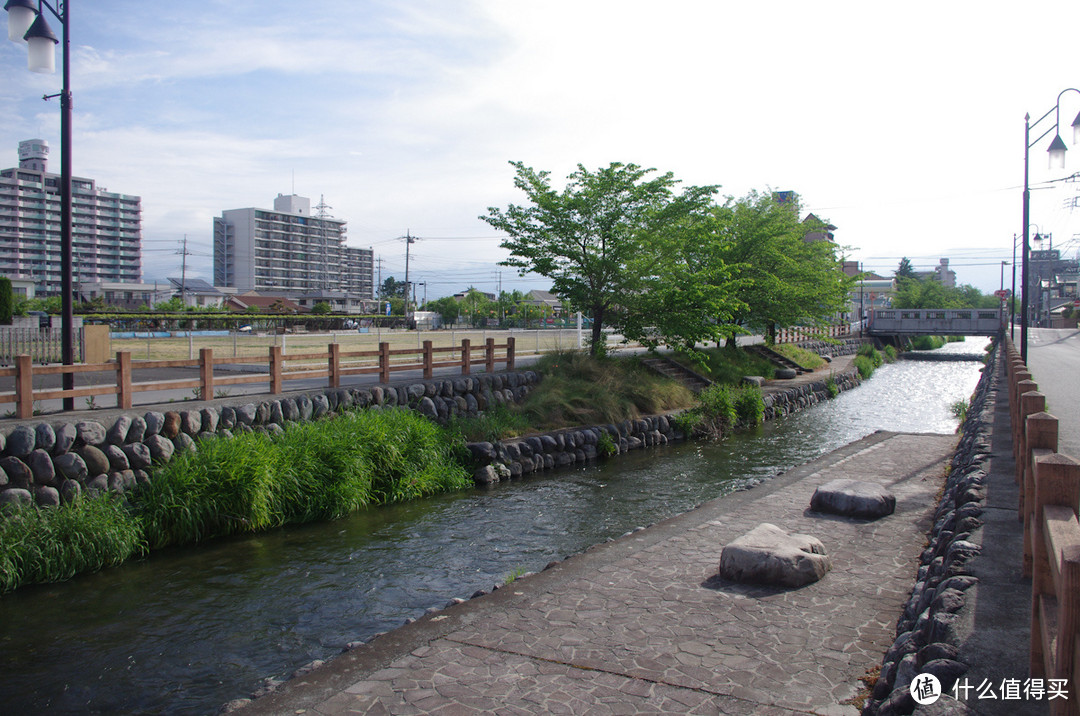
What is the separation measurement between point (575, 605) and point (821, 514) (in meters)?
4.49

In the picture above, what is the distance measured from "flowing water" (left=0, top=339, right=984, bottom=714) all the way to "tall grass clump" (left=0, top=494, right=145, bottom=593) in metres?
0.21

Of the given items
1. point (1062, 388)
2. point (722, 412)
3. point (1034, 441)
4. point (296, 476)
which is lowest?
point (722, 412)

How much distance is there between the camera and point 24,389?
993 centimetres

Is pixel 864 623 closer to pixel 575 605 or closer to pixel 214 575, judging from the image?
pixel 575 605

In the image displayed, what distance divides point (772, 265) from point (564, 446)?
1881cm

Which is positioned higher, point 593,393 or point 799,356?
point 799,356

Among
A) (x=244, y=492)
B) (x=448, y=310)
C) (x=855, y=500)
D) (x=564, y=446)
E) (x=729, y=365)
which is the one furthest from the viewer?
(x=448, y=310)

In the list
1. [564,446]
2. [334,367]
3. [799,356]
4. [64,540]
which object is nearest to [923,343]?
[799,356]

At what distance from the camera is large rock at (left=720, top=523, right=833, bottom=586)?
256 inches

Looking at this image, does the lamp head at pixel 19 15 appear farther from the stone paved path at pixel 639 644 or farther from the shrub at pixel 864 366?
the shrub at pixel 864 366

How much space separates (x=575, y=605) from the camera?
20.4 feet

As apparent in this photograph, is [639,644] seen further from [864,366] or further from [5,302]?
[864,366]

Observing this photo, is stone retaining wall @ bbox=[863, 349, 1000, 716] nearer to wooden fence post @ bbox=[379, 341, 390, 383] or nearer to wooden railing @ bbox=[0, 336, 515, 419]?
wooden railing @ bbox=[0, 336, 515, 419]

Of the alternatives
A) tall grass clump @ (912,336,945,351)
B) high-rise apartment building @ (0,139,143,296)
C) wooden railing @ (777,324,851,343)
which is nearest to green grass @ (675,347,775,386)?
wooden railing @ (777,324,851,343)
